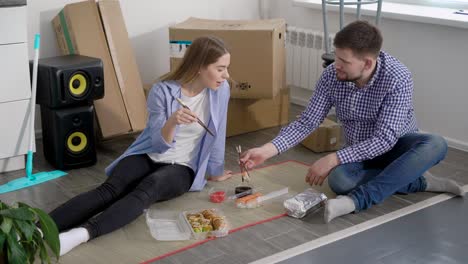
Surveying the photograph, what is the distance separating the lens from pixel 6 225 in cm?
187

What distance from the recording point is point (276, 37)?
12.2ft

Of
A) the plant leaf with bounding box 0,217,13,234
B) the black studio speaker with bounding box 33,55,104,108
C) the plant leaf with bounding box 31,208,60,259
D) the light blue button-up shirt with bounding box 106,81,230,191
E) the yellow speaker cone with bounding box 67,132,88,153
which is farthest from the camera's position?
the yellow speaker cone with bounding box 67,132,88,153

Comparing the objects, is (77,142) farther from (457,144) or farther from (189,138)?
(457,144)

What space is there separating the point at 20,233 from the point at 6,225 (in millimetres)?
77

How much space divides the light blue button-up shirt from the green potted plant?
0.85 meters

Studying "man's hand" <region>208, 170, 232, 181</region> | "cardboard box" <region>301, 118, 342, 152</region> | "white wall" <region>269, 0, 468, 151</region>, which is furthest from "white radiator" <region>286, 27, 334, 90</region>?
"man's hand" <region>208, 170, 232, 181</region>

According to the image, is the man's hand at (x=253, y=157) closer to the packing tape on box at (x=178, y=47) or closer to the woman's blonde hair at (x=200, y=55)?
the woman's blonde hair at (x=200, y=55)

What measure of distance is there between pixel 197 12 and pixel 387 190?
2077 millimetres

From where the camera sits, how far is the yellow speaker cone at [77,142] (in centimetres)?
338

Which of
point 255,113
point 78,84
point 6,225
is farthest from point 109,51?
point 6,225

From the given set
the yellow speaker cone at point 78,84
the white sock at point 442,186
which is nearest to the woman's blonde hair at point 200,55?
the yellow speaker cone at point 78,84

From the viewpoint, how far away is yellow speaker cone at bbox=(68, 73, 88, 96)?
331 cm

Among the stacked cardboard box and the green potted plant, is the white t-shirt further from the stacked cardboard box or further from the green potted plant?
the green potted plant

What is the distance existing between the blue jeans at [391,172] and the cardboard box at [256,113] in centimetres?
108
